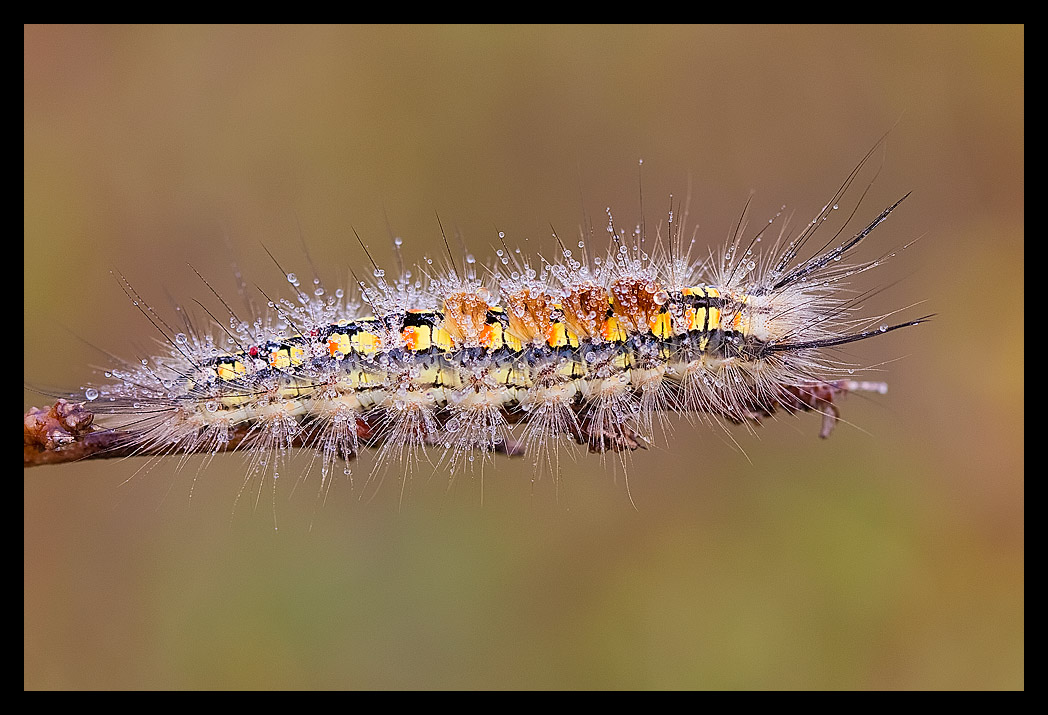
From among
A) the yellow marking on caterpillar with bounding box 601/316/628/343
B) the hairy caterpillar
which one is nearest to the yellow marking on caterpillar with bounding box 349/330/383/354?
the hairy caterpillar

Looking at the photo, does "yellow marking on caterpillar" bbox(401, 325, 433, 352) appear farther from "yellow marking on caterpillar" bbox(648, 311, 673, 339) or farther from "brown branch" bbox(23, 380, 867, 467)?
"yellow marking on caterpillar" bbox(648, 311, 673, 339)

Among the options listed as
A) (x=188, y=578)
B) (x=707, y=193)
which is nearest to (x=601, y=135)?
(x=707, y=193)

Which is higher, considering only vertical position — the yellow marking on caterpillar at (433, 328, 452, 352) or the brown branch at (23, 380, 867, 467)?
the yellow marking on caterpillar at (433, 328, 452, 352)

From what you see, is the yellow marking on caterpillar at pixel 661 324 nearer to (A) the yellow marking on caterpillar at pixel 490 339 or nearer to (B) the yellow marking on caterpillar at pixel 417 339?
(A) the yellow marking on caterpillar at pixel 490 339

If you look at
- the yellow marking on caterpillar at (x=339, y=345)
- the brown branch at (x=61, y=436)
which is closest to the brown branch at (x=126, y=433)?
the brown branch at (x=61, y=436)

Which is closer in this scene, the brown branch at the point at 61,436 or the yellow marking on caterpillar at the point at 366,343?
the brown branch at the point at 61,436

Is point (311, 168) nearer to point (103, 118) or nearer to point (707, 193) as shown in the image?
point (103, 118)

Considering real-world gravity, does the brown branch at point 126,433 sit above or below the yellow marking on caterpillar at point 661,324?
below

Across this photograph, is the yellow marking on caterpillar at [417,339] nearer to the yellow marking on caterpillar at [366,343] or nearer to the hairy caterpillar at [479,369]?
the hairy caterpillar at [479,369]

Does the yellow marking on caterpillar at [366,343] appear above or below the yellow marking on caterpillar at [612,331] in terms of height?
below

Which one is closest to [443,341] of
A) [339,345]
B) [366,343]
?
[366,343]

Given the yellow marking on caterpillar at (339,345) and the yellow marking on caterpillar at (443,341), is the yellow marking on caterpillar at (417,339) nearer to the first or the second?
the yellow marking on caterpillar at (443,341)

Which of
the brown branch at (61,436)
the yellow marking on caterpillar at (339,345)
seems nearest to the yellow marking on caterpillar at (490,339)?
the yellow marking on caterpillar at (339,345)

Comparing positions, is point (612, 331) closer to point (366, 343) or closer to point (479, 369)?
point (479, 369)
